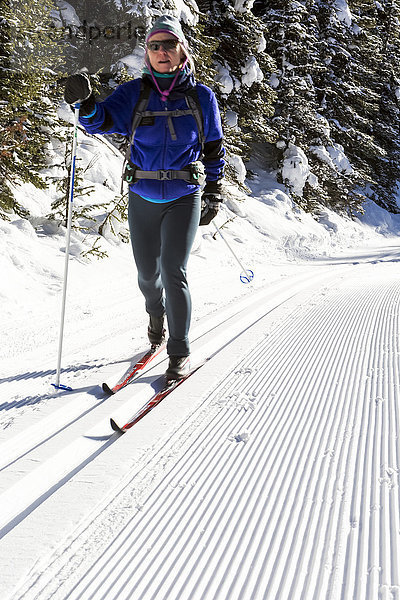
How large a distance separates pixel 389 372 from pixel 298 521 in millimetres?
1460

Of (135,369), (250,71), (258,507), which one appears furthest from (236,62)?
(258,507)

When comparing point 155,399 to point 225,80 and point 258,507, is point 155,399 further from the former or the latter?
point 225,80

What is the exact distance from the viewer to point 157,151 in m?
2.73

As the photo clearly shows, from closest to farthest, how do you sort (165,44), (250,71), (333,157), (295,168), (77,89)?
(77,89) → (165,44) → (250,71) → (295,168) → (333,157)

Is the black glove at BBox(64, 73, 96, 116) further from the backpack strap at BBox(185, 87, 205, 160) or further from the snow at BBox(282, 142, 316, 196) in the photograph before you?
the snow at BBox(282, 142, 316, 196)

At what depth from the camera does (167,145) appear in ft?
8.89

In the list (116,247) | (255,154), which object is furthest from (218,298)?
(255,154)

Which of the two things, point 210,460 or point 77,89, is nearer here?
point 210,460

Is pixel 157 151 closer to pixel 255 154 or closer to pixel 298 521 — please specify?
pixel 298 521

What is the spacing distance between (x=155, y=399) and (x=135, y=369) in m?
0.48

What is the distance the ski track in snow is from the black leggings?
487 millimetres

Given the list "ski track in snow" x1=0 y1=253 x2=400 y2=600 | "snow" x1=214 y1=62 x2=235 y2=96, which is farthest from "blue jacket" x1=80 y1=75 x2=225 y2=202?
"snow" x1=214 y1=62 x2=235 y2=96

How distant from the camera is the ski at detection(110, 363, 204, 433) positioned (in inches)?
84.7

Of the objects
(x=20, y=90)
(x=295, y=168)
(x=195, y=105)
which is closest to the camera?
(x=195, y=105)
